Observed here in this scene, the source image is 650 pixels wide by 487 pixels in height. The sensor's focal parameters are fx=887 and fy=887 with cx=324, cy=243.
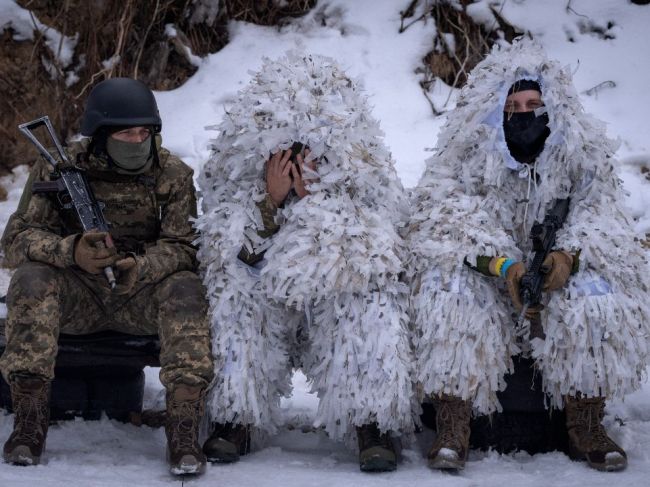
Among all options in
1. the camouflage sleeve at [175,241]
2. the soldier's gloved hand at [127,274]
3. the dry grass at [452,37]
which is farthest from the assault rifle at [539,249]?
the dry grass at [452,37]

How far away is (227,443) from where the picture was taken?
2771 millimetres

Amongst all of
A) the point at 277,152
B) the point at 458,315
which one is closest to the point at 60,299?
the point at 277,152

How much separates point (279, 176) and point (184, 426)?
856 mm

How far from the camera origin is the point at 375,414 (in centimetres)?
272

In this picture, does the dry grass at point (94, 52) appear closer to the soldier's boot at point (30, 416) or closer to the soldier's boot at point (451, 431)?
the soldier's boot at point (30, 416)

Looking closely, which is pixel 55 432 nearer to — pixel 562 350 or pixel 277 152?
pixel 277 152

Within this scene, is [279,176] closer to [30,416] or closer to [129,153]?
[129,153]

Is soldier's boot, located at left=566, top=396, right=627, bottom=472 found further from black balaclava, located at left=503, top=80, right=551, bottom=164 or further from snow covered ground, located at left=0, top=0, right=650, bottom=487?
black balaclava, located at left=503, top=80, right=551, bottom=164

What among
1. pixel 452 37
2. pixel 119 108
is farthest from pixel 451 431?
pixel 452 37

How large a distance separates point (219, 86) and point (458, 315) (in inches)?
120

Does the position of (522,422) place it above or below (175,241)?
below

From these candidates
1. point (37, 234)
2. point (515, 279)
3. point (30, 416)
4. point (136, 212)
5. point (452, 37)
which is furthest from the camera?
point (452, 37)

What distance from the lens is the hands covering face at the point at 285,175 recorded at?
2918mm

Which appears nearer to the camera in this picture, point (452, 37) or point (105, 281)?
point (105, 281)
